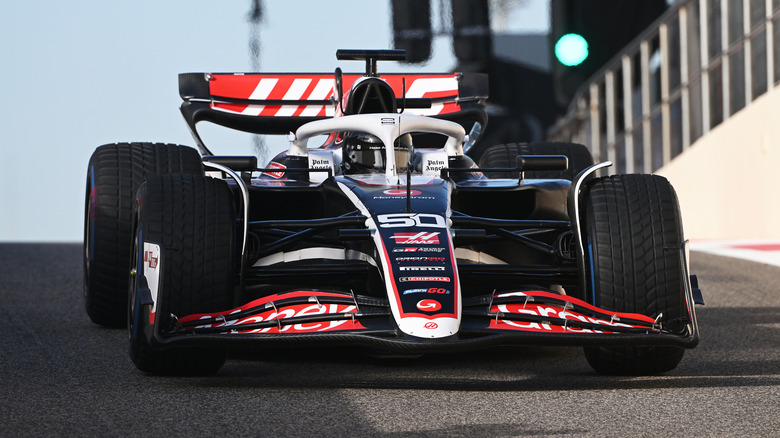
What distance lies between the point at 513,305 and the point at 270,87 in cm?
406

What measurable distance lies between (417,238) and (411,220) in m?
0.18

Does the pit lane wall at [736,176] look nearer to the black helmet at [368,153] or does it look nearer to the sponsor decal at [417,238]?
the black helmet at [368,153]

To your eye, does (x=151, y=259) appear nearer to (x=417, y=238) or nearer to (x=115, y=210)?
(x=417, y=238)

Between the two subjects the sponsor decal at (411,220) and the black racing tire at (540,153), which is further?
the black racing tire at (540,153)

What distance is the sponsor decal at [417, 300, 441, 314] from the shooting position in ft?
16.7

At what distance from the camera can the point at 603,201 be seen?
5691 millimetres

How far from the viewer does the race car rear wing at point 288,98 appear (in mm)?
8797

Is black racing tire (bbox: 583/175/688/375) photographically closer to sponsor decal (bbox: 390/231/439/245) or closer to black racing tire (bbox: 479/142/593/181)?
sponsor decal (bbox: 390/231/439/245)

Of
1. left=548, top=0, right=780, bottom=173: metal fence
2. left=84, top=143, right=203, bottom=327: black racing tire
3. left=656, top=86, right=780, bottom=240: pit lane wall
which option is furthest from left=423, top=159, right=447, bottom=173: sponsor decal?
left=656, top=86, right=780, bottom=240: pit lane wall

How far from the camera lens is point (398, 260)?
5379 millimetres

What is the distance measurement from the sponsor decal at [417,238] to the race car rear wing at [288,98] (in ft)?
10.8

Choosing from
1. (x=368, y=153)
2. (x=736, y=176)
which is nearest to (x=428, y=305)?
(x=368, y=153)

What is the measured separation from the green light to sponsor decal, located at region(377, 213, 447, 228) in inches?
302

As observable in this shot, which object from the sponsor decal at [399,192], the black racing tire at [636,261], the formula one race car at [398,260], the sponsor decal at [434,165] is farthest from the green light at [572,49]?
the black racing tire at [636,261]
